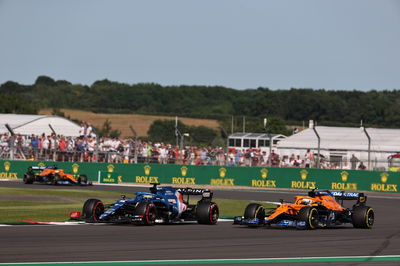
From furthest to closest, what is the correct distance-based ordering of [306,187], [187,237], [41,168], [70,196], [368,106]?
1. [368,106]
2. [306,187]
3. [41,168]
4. [70,196]
5. [187,237]

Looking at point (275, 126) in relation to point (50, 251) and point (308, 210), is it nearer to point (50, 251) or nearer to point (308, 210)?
point (308, 210)

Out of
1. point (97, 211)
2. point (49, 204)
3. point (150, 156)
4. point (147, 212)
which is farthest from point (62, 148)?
point (147, 212)

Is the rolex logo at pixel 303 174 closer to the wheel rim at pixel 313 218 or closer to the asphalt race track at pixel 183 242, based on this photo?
the asphalt race track at pixel 183 242

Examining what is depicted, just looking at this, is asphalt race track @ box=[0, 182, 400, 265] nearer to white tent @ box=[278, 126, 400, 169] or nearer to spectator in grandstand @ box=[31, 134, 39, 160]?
spectator in grandstand @ box=[31, 134, 39, 160]

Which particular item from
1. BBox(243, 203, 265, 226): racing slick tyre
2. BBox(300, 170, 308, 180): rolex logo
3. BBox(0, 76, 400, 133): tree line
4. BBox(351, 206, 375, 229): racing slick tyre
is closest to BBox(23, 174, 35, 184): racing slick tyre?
BBox(300, 170, 308, 180): rolex logo

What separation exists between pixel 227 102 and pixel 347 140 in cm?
8586

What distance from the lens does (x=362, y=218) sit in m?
19.3

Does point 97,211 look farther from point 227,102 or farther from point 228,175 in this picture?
point 227,102

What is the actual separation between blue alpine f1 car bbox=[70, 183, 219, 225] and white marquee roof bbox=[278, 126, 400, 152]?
32413 millimetres

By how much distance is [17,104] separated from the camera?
93.2 metres

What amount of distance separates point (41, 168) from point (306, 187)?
41.5 feet

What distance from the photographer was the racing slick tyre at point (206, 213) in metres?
19.3

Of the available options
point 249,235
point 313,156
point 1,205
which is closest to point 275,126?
point 313,156

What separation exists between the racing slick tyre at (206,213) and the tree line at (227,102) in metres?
75.8
